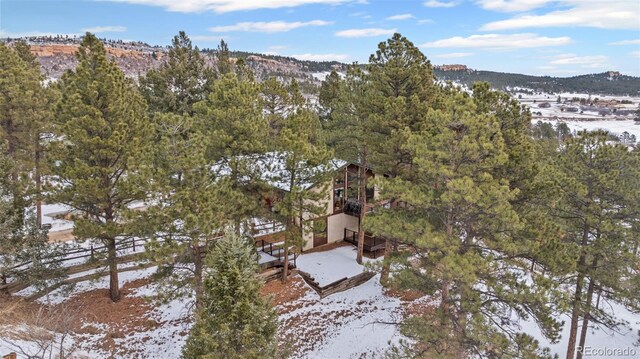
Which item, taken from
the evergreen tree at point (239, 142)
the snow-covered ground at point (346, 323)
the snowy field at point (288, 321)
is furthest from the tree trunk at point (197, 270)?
the snow-covered ground at point (346, 323)

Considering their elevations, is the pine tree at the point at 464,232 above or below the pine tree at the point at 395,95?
below

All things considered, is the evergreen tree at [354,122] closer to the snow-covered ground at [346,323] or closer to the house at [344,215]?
the house at [344,215]

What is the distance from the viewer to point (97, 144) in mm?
12828

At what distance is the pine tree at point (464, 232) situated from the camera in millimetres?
10102

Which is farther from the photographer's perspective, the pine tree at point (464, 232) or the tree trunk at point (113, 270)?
the tree trunk at point (113, 270)

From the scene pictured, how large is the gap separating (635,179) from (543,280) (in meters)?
4.80

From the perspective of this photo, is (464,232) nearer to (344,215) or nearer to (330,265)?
(330,265)

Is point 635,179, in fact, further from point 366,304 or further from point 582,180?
point 366,304

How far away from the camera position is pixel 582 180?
1266cm

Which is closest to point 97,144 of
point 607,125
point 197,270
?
point 197,270

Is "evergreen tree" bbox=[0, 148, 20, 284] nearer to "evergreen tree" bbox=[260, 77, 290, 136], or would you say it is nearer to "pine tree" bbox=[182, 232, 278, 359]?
"pine tree" bbox=[182, 232, 278, 359]

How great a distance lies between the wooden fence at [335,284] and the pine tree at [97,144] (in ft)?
27.3

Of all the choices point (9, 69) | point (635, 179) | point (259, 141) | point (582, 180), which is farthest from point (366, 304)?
point (9, 69)

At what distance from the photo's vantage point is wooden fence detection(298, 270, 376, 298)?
1810 centimetres
